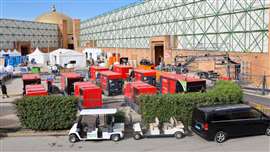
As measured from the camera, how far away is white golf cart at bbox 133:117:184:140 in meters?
13.6

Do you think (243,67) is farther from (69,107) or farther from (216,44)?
(69,107)

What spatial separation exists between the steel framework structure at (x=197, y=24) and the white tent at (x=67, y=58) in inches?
455

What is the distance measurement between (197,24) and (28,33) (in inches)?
2229

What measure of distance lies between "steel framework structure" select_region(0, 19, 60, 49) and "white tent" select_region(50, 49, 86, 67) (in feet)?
94.0

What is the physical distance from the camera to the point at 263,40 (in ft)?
104

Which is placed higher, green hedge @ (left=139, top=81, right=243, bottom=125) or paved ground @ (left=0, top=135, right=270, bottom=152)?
green hedge @ (left=139, top=81, right=243, bottom=125)

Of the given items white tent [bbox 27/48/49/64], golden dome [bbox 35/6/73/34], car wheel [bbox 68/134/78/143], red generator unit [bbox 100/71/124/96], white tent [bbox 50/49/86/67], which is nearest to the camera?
car wheel [bbox 68/134/78/143]

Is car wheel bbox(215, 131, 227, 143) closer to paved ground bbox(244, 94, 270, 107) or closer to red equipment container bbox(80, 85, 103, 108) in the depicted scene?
red equipment container bbox(80, 85, 103, 108)

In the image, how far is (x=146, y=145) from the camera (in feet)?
41.8

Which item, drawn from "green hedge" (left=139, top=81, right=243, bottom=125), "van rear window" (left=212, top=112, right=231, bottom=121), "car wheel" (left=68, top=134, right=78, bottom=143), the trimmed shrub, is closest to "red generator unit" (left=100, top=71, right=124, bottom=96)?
the trimmed shrub

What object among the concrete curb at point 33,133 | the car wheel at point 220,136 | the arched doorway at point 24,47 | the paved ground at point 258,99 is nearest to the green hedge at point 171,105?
the car wheel at point 220,136

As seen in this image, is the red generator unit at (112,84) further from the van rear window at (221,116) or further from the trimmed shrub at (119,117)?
the van rear window at (221,116)

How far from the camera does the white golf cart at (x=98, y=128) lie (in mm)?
13297

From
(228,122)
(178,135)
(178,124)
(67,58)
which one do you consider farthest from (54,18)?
(228,122)
